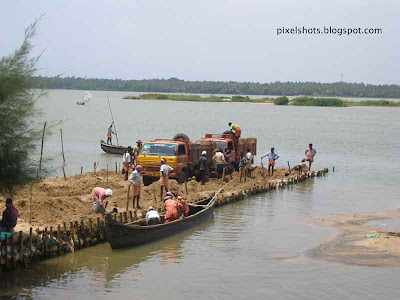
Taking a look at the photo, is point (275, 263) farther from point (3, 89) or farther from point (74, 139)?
point (74, 139)

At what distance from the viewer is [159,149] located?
2656 cm

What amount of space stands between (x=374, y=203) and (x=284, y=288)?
45.9 ft

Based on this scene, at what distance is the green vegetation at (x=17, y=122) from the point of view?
14.2 m

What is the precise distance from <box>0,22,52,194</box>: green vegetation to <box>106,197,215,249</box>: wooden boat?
315cm

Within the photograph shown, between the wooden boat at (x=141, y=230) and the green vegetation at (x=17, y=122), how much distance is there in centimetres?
315

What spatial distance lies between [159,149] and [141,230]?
8.49 meters

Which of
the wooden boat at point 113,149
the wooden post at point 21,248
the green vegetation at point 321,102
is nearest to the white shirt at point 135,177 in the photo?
the wooden post at point 21,248

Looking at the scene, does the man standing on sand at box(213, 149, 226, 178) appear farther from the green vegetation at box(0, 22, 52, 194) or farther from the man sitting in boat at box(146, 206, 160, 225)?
the green vegetation at box(0, 22, 52, 194)

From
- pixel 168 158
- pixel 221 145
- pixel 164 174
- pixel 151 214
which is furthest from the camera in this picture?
pixel 221 145

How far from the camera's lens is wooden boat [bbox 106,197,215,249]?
691 inches

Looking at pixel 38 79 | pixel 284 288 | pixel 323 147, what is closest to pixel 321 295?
pixel 284 288

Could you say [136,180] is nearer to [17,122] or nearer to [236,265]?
[236,265]

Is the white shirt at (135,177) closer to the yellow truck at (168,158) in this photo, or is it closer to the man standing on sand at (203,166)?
the yellow truck at (168,158)

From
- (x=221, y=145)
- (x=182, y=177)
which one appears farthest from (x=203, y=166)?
(x=221, y=145)
